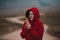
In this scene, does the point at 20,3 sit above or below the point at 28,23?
above

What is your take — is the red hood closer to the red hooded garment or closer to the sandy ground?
the red hooded garment

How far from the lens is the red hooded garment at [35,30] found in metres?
1.68

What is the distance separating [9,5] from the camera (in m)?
1.76

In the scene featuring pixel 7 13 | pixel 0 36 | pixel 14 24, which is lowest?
pixel 0 36

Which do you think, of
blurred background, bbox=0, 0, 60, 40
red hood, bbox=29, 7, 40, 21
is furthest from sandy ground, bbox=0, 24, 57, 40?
red hood, bbox=29, 7, 40, 21

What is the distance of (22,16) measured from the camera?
5.74ft

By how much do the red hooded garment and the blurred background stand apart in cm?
5

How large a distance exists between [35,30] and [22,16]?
195 mm

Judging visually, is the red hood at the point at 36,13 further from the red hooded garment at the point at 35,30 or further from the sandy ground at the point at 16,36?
the sandy ground at the point at 16,36

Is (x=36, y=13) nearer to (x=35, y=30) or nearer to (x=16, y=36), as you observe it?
(x=35, y=30)

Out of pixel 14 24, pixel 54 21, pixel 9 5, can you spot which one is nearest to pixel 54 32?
pixel 54 21

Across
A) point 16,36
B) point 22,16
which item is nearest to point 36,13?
point 22,16

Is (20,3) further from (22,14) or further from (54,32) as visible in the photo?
(54,32)

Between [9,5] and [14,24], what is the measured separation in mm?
195
